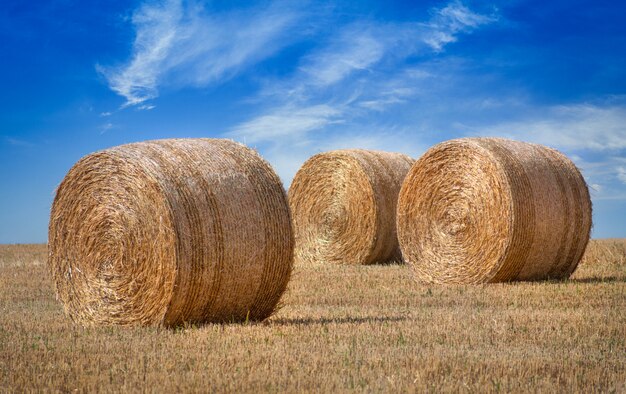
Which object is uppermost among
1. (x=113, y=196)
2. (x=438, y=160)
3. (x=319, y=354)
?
(x=438, y=160)

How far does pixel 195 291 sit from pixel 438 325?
255 centimetres

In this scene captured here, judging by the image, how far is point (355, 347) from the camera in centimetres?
757

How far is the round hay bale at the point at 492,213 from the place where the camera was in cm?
1339

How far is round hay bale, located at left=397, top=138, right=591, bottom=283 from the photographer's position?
43.9ft

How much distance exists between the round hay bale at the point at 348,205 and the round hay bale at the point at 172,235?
847 centimetres

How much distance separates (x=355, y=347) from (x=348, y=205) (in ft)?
36.7

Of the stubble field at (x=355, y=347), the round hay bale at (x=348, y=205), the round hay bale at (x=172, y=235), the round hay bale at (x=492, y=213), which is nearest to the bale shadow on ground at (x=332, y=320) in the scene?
the stubble field at (x=355, y=347)

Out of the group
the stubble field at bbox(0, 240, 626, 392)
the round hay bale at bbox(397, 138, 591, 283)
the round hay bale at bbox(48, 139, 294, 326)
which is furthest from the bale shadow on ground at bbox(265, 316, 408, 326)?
the round hay bale at bbox(397, 138, 591, 283)

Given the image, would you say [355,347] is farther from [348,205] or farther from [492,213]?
[348,205]

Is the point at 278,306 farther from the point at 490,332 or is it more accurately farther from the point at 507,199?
the point at 507,199

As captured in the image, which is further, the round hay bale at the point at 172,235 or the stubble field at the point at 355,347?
the round hay bale at the point at 172,235

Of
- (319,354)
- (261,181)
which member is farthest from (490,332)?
(261,181)

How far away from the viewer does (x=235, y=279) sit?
9.25m

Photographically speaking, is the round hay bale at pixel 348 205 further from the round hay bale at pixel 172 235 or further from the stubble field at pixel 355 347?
the round hay bale at pixel 172 235
